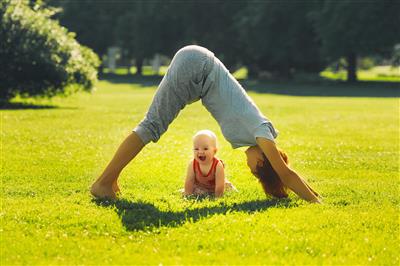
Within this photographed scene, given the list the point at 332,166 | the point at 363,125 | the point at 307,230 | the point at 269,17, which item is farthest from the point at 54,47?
the point at 269,17

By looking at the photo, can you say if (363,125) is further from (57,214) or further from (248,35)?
(248,35)

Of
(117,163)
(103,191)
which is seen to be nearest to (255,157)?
(117,163)

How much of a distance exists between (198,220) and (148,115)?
1.52 metres

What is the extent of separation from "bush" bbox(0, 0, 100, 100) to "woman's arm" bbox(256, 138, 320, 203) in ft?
66.2

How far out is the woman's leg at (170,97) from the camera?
7.19 meters

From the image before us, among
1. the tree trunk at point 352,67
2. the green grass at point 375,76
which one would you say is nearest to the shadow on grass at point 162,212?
the tree trunk at point 352,67

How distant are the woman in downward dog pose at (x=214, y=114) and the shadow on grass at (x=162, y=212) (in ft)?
0.95

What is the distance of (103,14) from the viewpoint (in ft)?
279

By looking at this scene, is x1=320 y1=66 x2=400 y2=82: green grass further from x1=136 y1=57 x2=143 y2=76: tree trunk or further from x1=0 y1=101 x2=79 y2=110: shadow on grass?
x1=0 y1=101 x2=79 y2=110: shadow on grass

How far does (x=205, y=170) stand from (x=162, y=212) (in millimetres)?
1373

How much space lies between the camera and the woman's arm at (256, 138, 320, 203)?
23.5 ft

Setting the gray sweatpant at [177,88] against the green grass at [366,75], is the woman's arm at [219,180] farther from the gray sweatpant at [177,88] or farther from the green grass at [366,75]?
the green grass at [366,75]

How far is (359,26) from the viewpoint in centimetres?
5481

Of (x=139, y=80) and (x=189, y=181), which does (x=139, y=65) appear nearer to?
(x=139, y=80)
